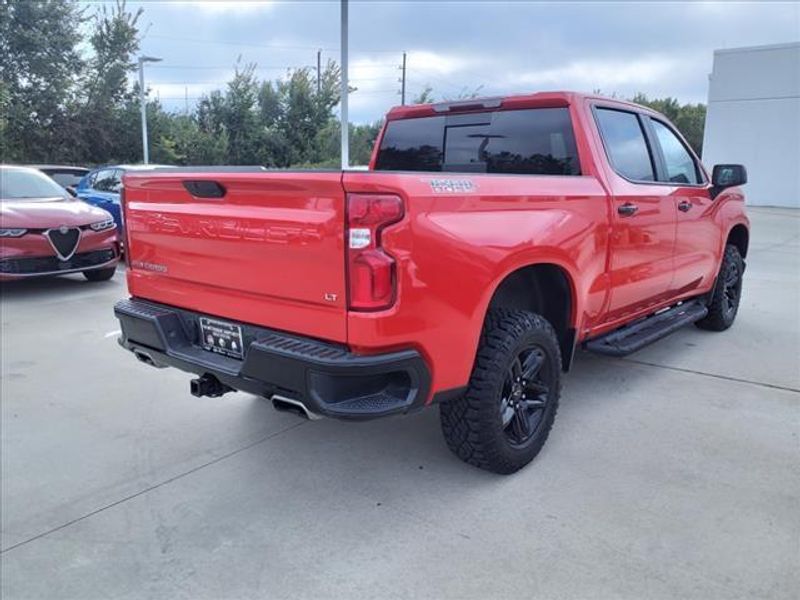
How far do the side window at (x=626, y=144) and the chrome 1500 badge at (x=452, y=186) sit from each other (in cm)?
156

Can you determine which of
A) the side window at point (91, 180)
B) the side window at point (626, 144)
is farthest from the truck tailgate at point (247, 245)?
the side window at point (91, 180)

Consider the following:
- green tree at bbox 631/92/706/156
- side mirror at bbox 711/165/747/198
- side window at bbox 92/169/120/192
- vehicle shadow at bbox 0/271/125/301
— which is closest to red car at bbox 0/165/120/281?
vehicle shadow at bbox 0/271/125/301

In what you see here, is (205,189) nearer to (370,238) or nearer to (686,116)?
(370,238)

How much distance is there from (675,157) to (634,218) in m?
1.25

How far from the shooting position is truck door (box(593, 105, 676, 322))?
12.5 feet

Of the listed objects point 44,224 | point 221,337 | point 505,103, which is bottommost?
point 221,337

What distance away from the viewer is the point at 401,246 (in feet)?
7.93

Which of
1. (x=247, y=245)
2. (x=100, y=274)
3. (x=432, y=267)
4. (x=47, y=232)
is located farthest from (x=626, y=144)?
(x=100, y=274)

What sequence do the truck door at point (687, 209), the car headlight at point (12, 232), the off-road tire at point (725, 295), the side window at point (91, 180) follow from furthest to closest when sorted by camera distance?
1. the side window at point (91, 180)
2. the car headlight at point (12, 232)
3. the off-road tire at point (725, 295)
4. the truck door at point (687, 209)

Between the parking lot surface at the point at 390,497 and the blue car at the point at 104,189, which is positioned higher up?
the blue car at the point at 104,189

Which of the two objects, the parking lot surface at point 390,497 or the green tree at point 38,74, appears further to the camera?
the green tree at point 38,74

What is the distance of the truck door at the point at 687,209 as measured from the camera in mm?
4555

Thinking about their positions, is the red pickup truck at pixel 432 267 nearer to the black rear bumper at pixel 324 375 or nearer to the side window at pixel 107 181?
the black rear bumper at pixel 324 375

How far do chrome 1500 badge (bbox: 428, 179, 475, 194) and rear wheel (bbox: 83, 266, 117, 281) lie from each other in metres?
6.92
